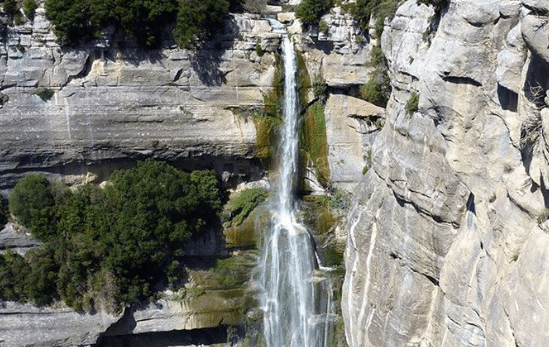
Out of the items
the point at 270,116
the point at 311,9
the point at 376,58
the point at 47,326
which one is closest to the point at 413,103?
the point at 376,58

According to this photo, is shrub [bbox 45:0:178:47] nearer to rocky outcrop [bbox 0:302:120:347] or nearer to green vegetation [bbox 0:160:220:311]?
green vegetation [bbox 0:160:220:311]

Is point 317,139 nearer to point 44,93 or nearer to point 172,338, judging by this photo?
point 172,338

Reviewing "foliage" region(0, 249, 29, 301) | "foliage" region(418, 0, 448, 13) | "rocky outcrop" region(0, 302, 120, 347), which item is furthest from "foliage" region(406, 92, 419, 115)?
"foliage" region(0, 249, 29, 301)

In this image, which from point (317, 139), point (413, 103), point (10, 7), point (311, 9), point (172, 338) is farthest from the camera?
point (172, 338)

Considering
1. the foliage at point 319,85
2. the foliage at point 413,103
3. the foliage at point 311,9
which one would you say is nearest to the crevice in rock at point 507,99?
the foliage at point 413,103

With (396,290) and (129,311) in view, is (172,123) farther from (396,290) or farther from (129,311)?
(396,290)
